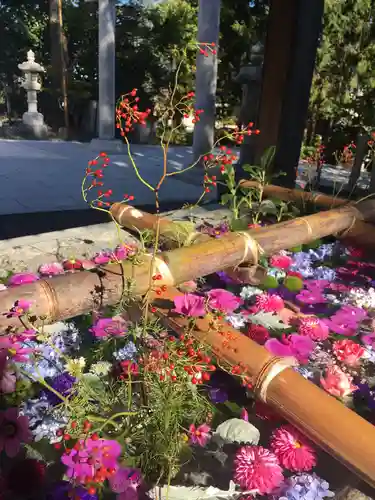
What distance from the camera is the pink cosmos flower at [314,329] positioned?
6.07ft

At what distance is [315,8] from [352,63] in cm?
873

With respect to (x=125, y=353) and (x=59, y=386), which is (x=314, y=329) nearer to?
(x=125, y=353)

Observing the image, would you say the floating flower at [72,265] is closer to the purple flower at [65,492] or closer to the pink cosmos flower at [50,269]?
the pink cosmos flower at [50,269]

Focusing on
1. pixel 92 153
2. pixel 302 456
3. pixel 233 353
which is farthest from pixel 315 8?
pixel 92 153

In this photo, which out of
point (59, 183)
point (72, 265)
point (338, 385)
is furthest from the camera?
point (59, 183)

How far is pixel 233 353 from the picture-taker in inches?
50.1

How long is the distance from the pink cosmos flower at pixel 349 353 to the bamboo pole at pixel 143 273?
1.84ft

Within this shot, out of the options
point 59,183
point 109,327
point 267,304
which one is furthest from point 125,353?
point 59,183

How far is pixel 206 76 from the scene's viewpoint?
6672 mm

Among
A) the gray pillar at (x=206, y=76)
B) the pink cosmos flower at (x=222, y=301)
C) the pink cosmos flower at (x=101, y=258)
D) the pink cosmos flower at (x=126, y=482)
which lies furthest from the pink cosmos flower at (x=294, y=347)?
the gray pillar at (x=206, y=76)

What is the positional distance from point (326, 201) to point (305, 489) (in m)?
2.28

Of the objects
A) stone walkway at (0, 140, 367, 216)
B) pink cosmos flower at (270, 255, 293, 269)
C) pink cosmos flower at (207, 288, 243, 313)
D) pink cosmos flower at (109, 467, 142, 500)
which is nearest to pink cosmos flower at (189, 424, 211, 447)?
pink cosmos flower at (109, 467, 142, 500)

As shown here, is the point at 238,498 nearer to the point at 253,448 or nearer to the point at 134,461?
the point at 253,448

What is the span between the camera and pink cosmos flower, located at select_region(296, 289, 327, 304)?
2178mm
